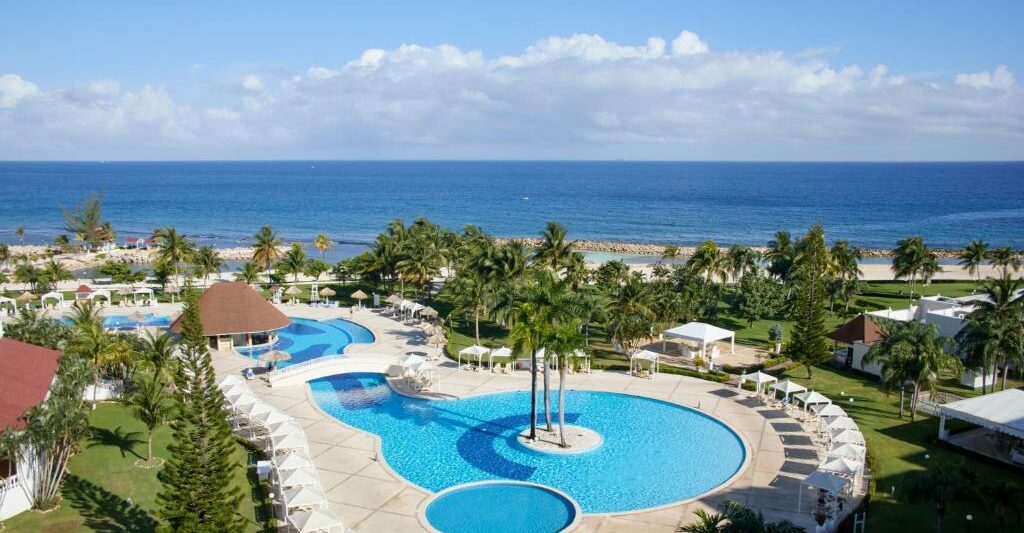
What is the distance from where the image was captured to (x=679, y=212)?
506ft

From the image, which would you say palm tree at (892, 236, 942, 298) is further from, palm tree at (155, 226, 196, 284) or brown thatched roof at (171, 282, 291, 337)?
palm tree at (155, 226, 196, 284)

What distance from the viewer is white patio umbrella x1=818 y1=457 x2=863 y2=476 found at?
22.4 m

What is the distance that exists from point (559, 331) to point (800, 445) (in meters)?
10.7

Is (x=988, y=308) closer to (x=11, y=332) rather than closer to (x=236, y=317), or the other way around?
(x=236, y=317)

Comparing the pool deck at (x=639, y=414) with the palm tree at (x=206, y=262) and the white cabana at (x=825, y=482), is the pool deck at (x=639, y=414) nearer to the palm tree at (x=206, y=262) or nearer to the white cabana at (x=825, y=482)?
the white cabana at (x=825, y=482)

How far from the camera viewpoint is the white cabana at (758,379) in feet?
107

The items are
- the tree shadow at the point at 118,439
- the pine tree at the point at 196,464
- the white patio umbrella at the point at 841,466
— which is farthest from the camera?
the tree shadow at the point at 118,439

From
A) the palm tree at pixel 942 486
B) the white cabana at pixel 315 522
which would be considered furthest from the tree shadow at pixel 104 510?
the palm tree at pixel 942 486

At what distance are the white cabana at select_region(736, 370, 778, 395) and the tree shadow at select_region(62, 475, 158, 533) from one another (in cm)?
2557

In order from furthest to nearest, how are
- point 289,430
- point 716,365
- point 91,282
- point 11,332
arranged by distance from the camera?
point 91,282
point 716,365
point 11,332
point 289,430

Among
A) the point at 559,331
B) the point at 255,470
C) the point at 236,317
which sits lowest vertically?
the point at 255,470

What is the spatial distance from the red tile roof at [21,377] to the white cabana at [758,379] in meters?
29.0

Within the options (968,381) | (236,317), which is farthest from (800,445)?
(236,317)

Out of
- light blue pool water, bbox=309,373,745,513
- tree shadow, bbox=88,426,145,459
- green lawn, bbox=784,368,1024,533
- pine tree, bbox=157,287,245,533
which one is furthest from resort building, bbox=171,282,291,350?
green lawn, bbox=784,368,1024,533
